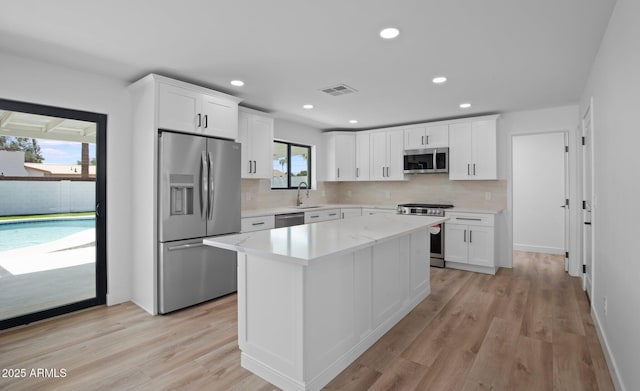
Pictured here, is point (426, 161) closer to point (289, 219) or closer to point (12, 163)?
point (289, 219)

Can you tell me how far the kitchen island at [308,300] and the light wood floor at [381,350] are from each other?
0.14m

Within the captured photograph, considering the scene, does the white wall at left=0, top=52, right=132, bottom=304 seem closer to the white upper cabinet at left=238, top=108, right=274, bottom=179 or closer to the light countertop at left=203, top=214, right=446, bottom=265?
the white upper cabinet at left=238, top=108, right=274, bottom=179

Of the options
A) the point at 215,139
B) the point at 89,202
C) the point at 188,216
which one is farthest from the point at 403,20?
the point at 89,202

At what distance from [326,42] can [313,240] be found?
5.15 feet

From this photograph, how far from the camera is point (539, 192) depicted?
6164 mm

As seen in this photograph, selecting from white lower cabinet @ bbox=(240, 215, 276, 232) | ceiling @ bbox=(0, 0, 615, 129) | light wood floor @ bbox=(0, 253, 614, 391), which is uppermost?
ceiling @ bbox=(0, 0, 615, 129)

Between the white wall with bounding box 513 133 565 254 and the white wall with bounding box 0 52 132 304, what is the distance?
624 cm

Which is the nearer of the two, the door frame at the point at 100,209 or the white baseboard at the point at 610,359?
the white baseboard at the point at 610,359

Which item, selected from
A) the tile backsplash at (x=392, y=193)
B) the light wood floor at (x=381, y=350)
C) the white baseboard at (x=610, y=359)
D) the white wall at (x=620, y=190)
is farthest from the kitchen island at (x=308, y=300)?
the tile backsplash at (x=392, y=193)

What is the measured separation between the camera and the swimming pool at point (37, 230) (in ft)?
9.62

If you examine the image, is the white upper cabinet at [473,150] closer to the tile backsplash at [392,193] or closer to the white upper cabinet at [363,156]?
the tile backsplash at [392,193]

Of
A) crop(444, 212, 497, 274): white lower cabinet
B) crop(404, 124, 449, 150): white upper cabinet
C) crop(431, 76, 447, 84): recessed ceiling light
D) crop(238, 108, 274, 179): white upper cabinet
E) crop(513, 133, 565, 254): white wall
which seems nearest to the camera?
crop(431, 76, 447, 84): recessed ceiling light

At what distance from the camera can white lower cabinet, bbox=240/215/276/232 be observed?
4.04 metres

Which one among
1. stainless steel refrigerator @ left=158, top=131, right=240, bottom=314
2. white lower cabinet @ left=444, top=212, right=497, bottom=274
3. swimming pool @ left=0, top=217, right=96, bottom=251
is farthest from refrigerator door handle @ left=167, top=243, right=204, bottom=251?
white lower cabinet @ left=444, top=212, right=497, bottom=274
